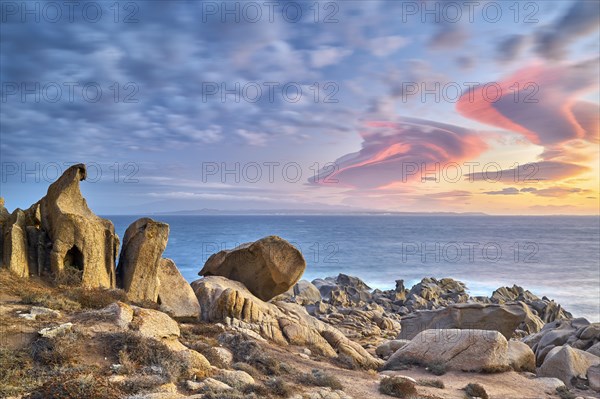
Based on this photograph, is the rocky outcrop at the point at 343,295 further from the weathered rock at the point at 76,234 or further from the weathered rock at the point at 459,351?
the weathered rock at the point at 76,234

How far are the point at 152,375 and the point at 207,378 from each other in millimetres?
1653

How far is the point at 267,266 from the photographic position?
84.3ft

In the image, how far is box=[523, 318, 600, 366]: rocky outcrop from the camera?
79.9 ft

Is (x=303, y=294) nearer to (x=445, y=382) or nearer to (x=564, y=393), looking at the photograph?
(x=445, y=382)

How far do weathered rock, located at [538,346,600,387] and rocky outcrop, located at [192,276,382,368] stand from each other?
8252 mm

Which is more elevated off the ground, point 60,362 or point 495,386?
point 60,362

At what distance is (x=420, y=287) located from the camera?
51938 millimetres

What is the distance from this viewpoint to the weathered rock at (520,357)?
68.5ft

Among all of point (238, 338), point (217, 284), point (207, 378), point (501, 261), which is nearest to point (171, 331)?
point (238, 338)

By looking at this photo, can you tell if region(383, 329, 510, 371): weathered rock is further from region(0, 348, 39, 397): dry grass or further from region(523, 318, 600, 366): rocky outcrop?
region(0, 348, 39, 397): dry grass

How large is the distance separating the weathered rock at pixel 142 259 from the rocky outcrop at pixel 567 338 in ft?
72.2

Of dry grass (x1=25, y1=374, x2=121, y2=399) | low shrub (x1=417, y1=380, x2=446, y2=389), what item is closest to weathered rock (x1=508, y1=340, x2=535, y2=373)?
low shrub (x1=417, y1=380, x2=446, y2=389)

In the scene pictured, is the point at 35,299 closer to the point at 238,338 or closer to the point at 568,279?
the point at 238,338

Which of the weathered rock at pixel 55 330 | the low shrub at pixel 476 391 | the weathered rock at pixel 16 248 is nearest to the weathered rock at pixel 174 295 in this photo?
the weathered rock at pixel 16 248
